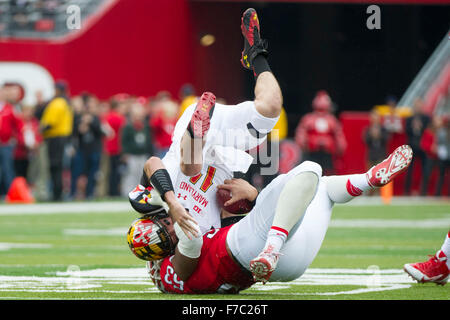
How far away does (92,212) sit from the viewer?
1487 cm

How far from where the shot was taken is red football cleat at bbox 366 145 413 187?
17.7 ft

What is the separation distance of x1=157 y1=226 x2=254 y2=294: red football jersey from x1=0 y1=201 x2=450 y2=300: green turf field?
0.32 ft

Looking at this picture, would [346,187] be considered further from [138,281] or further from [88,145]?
[88,145]

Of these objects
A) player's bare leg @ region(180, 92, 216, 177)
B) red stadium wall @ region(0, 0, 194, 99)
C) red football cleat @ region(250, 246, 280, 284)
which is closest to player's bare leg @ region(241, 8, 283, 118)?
player's bare leg @ region(180, 92, 216, 177)

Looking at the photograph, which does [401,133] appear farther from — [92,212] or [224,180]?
[224,180]

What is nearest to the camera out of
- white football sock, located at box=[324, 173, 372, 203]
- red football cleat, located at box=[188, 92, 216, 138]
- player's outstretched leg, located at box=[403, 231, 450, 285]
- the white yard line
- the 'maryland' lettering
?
red football cleat, located at box=[188, 92, 216, 138]

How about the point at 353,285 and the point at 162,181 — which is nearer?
the point at 162,181

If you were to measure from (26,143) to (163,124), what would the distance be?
2.62 meters

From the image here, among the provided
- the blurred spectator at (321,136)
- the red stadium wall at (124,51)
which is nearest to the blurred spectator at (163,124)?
the blurred spectator at (321,136)

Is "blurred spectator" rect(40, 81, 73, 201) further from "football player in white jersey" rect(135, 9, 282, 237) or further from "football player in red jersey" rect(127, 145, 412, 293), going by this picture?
"football player in red jersey" rect(127, 145, 412, 293)

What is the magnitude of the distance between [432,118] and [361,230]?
872cm
